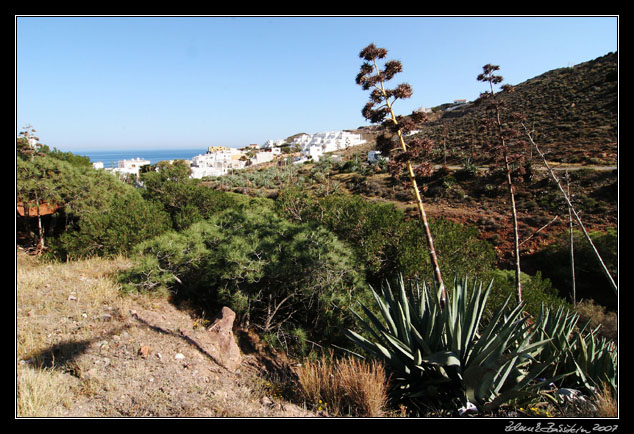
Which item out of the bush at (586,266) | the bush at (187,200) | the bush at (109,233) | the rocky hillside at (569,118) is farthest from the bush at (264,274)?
the rocky hillside at (569,118)

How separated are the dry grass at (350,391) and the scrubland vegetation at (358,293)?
0.5 inches

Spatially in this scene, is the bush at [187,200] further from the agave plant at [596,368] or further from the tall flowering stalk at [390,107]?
the agave plant at [596,368]

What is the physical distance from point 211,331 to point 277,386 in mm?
1596

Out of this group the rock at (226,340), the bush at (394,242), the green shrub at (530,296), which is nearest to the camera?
the rock at (226,340)

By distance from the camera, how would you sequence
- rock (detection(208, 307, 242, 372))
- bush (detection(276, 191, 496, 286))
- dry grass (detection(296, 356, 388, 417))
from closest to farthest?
1. dry grass (detection(296, 356, 388, 417))
2. rock (detection(208, 307, 242, 372))
3. bush (detection(276, 191, 496, 286))

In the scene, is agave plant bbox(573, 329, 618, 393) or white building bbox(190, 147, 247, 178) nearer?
agave plant bbox(573, 329, 618, 393)

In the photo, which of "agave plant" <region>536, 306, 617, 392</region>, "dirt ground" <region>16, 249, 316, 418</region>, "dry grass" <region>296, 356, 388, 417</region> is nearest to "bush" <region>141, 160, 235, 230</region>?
"dirt ground" <region>16, 249, 316, 418</region>

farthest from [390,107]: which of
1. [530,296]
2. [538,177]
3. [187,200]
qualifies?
[538,177]

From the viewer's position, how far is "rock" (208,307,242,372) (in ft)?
13.8

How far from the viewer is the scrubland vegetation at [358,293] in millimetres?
2801

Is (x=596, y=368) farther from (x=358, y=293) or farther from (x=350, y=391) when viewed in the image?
(x=358, y=293)

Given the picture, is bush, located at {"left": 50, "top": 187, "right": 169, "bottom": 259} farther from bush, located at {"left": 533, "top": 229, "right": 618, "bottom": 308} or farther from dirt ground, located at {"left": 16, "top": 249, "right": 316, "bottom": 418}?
bush, located at {"left": 533, "top": 229, "right": 618, "bottom": 308}

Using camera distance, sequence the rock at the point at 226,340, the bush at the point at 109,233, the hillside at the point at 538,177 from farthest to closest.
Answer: the hillside at the point at 538,177, the bush at the point at 109,233, the rock at the point at 226,340

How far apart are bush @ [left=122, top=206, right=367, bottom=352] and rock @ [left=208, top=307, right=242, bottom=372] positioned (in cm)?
30
